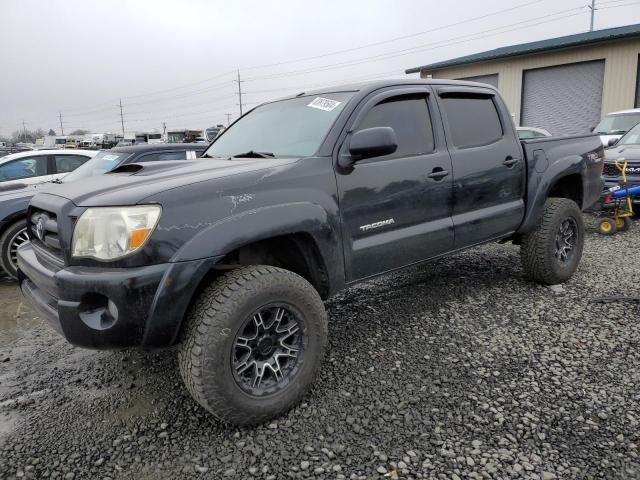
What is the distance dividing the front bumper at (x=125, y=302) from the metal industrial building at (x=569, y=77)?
1915cm

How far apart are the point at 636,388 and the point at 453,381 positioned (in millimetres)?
1037

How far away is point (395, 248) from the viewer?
128 inches

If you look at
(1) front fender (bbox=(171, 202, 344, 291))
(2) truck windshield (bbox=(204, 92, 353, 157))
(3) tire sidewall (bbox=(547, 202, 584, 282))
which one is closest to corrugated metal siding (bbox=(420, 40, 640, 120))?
(3) tire sidewall (bbox=(547, 202, 584, 282))

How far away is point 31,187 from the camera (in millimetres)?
6285

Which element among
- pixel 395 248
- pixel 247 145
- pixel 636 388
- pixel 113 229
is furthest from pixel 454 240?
pixel 113 229

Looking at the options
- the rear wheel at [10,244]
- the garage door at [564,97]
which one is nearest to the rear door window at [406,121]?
the rear wheel at [10,244]

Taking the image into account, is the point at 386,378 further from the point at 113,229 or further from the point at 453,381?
the point at 113,229

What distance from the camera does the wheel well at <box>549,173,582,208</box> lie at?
15.9 ft

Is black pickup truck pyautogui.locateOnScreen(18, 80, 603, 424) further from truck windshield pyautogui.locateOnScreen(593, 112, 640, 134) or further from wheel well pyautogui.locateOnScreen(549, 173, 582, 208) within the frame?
truck windshield pyautogui.locateOnScreen(593, 112, 640, 134)

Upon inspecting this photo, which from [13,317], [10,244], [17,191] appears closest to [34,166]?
[17,191]

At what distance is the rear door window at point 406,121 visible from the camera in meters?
3.34

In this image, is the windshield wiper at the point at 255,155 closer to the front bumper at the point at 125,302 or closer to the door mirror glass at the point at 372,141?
the door mirror glass at the point at 372,141

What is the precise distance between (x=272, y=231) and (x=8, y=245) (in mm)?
4563

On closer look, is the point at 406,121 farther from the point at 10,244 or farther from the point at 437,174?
the point at 10,244
